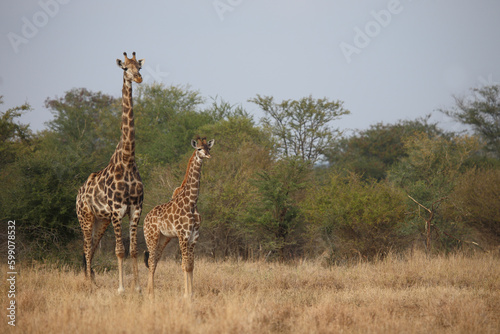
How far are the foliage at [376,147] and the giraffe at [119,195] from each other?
26.3 meters

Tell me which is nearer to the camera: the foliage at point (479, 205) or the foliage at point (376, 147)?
the foliage at point (479, 205)

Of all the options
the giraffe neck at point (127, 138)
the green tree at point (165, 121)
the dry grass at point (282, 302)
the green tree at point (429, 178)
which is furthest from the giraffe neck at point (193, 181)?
the green tree at point (165, 121)

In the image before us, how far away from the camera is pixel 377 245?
15523mm

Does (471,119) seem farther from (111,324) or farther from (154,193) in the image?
(111,324)

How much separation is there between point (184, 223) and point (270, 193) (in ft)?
28.5

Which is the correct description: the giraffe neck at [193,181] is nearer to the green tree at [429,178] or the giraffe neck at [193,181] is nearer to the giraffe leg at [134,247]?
the giraffe leg at [134,247]

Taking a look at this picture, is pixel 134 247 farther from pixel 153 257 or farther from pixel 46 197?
pixel 46 197

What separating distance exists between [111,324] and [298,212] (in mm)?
11695

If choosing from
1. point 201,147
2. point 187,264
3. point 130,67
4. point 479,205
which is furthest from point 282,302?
point 479,205

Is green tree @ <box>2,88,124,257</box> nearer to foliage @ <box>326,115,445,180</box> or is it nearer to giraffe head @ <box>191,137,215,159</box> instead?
giraffe head @ <box>191,137,215,159</box>

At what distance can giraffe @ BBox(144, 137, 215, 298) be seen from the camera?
8297 mm

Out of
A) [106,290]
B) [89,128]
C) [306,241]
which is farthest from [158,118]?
[106,290]

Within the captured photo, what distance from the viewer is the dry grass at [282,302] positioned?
6.27m

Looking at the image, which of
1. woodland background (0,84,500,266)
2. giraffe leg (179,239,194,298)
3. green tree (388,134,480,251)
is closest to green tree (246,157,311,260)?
woodland background (0,84,500,266)
